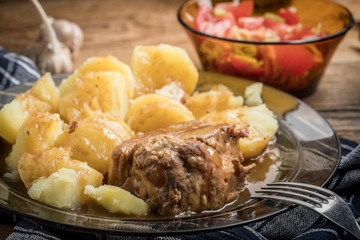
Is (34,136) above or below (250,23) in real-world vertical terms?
above

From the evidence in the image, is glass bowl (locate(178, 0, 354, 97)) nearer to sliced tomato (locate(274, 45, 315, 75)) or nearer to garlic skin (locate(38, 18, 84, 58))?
sliced tomato (locate(274, 45, 315, 75))

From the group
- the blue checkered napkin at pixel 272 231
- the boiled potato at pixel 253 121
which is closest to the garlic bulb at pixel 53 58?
the boiled potato at pixel 253 121

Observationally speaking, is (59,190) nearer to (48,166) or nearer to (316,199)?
(48,166)

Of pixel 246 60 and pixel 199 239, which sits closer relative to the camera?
pixel 199 239

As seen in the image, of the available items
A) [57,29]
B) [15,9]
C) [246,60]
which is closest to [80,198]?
[246,60]

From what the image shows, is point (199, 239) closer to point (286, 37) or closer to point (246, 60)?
point (246, 60)

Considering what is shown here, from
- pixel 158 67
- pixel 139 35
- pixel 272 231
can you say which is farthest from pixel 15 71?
pixel 272 231
